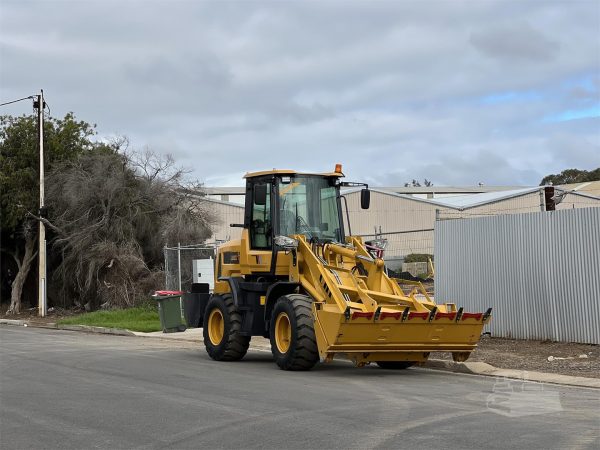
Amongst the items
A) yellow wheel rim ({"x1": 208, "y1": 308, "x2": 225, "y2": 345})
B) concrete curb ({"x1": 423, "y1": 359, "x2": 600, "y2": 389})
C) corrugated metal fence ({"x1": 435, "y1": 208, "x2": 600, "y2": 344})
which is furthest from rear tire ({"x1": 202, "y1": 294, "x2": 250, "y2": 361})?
corrugated metal fence ({"x1": 435, "y1": 208, "x2": 600, "y2": 344})

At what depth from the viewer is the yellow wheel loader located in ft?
41.8

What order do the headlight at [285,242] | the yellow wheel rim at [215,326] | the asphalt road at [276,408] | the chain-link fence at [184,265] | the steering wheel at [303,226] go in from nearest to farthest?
the asphalt road at [276,408] < the headlight at [285,242] < the steering wheel at [303,226] < the yellow wheel rim at [215,326] < the chain-link fence at [184,265]

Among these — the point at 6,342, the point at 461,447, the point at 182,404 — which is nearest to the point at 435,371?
the point at 182,404

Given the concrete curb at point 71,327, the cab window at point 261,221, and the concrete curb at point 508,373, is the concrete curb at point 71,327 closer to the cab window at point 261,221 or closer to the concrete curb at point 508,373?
the cab window at point 261,221

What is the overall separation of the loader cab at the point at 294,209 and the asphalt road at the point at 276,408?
7.75ft

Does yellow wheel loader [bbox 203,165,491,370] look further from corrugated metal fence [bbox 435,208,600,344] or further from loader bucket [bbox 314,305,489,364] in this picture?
corrugated metal fence [bbox 435,208,600,344]

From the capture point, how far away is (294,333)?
1339 centimetres

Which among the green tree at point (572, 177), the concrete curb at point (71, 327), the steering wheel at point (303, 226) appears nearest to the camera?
the steering wheel at point (303, 226)

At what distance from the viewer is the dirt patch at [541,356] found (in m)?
13.4

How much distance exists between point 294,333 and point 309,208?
9.61ft

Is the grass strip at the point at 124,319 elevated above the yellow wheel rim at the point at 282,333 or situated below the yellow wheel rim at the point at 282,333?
below

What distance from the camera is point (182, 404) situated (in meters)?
10.3

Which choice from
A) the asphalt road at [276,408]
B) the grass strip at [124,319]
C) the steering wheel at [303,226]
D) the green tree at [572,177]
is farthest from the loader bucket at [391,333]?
the green tree at [572,177]

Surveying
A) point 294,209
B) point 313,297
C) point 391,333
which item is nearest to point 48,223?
point 294,209
